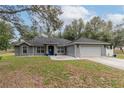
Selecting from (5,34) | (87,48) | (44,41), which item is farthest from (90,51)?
(5,34)

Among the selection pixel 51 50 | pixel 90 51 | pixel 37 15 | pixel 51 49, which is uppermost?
pixel 37 15

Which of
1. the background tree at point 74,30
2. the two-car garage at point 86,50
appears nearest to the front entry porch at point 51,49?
the background tree at point 74,30

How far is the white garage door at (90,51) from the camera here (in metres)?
26.0

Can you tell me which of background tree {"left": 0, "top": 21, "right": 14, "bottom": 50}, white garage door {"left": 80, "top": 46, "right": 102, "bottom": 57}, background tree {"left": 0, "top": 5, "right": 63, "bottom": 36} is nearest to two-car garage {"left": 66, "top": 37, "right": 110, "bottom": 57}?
white garage door {"left": 80, "top": 46, "right": 102, "bottom": 57}

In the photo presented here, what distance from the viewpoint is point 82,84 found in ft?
26.5

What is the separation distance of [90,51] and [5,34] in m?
14.6

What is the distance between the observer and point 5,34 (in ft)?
46.2

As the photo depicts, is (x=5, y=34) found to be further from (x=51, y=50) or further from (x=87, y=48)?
(x=51, y=50)

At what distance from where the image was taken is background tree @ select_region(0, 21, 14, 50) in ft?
45.2

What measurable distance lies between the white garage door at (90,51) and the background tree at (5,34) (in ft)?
41.8
